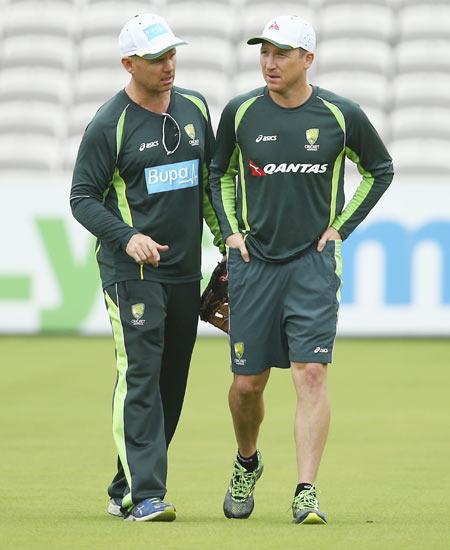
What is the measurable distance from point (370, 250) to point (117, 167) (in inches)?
359

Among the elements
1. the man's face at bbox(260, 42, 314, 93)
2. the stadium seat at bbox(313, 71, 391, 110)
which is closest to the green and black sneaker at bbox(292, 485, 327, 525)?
the man's face at bbox(260, 42, 314, 93)

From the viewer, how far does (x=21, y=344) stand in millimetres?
15562

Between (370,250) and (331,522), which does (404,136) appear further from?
(331,522)

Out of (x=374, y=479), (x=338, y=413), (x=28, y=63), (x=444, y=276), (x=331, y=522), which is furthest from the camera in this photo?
(x=28, y=63)

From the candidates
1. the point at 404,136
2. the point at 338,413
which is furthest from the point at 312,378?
the point at 404,136

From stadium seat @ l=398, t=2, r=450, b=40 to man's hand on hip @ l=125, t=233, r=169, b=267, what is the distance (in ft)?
48.4

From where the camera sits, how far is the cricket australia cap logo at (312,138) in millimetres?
6750

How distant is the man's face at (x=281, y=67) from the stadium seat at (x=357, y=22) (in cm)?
1449

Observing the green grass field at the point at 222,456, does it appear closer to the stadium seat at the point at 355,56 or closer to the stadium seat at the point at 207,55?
the stadium seat at the point at 355,56

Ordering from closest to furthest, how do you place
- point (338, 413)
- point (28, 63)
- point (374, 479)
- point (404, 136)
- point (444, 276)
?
point (374, 479), point (338, 413), point (444, 276), point (404, 136), point (28, 63)

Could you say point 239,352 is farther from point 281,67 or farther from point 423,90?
point 423,90

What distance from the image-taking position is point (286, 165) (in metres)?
6.75

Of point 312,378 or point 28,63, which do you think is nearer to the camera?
point 312,378

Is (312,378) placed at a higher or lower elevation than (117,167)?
lower
